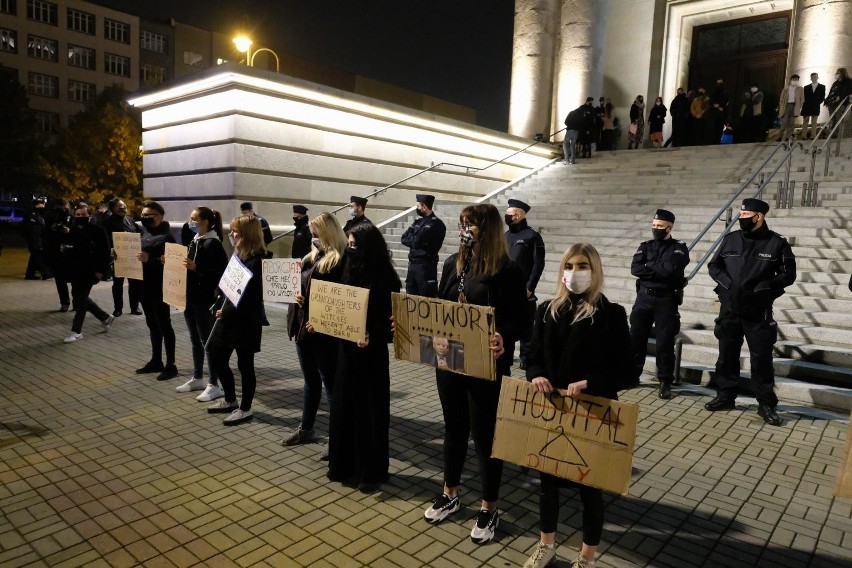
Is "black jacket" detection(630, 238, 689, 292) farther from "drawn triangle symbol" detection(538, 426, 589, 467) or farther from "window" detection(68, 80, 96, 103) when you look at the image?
"window" detection(68, 80, 96, 103)

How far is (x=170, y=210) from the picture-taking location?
51.1 ft

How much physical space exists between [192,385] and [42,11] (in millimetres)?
64028

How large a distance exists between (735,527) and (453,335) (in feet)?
7.46

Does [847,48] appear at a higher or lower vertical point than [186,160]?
higher

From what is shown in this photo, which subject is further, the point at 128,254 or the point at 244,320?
the point at 128,254

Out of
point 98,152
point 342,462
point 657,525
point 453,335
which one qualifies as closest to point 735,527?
point 657,525

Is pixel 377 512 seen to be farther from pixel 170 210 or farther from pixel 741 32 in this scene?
pixel 741 32

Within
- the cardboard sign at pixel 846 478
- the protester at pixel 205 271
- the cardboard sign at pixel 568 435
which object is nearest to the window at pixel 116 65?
the protester at pixel 205 271

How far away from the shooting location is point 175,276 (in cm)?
631

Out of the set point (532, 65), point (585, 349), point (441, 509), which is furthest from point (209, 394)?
point (532, 65)

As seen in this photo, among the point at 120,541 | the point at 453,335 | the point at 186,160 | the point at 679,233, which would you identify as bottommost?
the point at 120,541

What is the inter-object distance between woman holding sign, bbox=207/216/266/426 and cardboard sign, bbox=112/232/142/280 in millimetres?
2054

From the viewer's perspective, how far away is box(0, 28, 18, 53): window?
52.2m

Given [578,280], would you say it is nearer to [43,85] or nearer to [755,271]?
[755,271]
